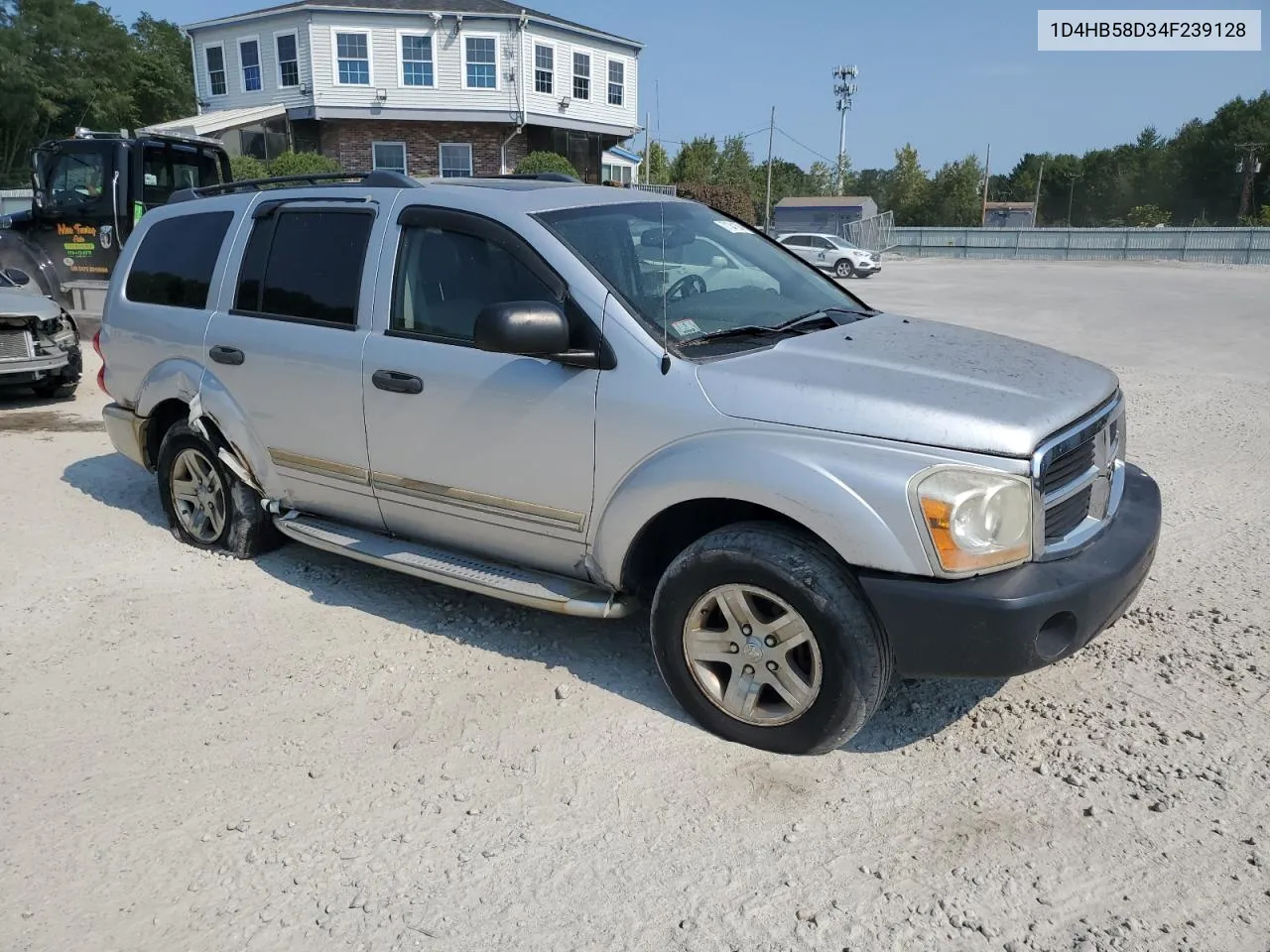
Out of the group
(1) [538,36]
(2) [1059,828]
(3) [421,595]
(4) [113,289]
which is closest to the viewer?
(2) [1059,828]

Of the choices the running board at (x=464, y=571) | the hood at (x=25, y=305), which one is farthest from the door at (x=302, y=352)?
the hood at (x=25, y=305)

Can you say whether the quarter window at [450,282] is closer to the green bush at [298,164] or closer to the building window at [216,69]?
the green bush at [298,164]

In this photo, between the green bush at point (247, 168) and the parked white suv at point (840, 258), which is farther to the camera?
the parked white suv at point (840, 258)

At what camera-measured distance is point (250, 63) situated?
32.5 m

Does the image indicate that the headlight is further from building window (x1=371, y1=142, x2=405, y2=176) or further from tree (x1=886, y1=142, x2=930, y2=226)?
tree (x1=886, y1=142, x2=930, y2=226)

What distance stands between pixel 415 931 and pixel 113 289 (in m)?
4.43

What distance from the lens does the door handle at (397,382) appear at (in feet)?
Answer: 13.5

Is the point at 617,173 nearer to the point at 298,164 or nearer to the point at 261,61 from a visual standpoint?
the point at 261,61

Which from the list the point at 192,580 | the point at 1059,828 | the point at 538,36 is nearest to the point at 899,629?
the point at 1059,828

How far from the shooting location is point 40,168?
12.8 m

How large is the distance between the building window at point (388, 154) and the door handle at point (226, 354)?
96.7 ft

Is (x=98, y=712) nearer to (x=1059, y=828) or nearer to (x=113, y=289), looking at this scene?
(x=113, y=289)

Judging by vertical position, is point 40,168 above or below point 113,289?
above

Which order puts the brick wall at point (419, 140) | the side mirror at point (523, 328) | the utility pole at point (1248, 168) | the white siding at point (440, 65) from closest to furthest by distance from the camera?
the side mirror at point (523, 328), the white siding at point (440, 65), the brick wall at point (419, 140), the utility pole at point (1248, 168)
